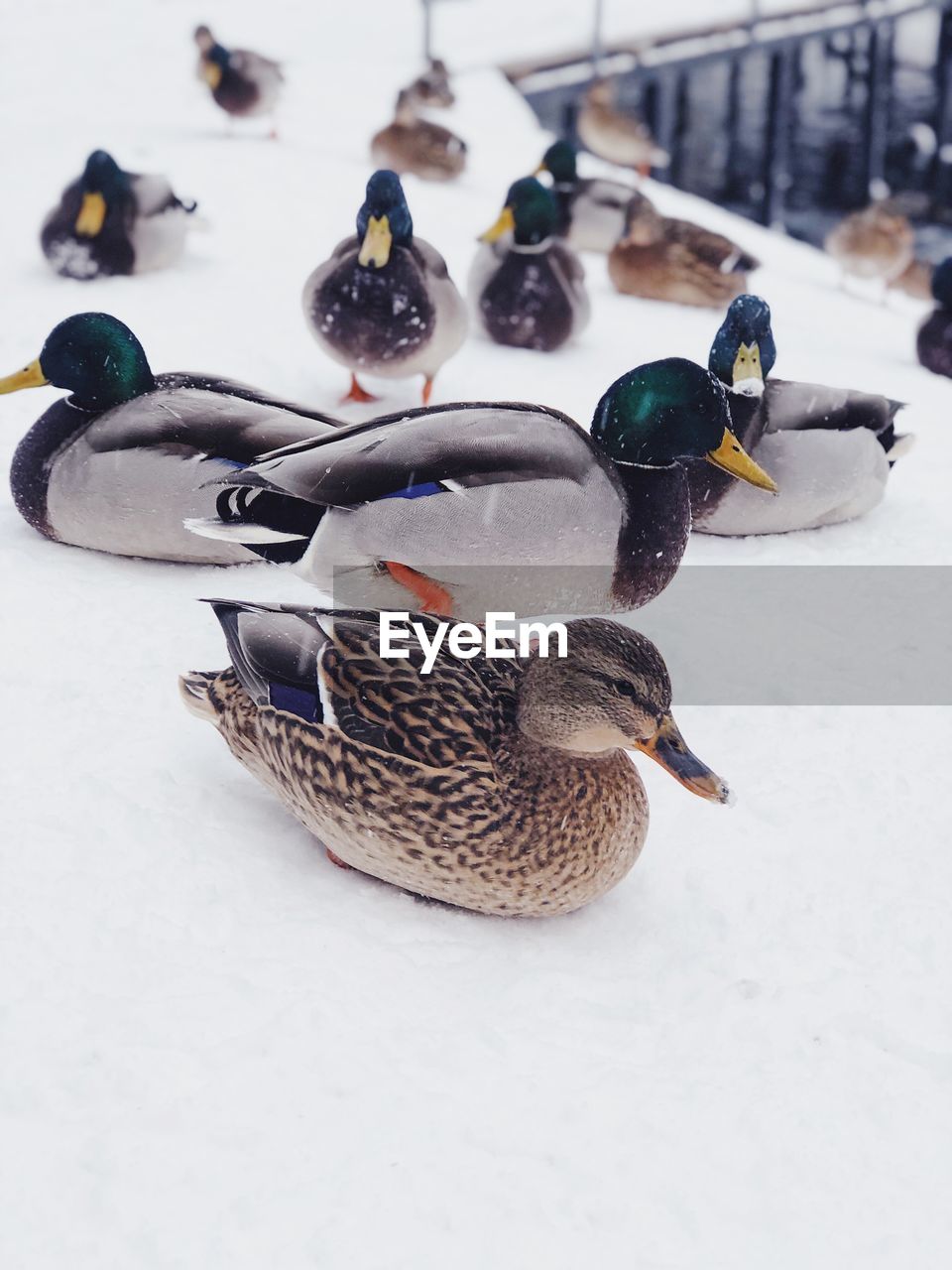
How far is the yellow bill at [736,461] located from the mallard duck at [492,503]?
0.39ft

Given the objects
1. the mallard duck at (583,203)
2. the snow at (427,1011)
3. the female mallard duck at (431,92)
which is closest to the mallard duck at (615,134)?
the female mallard duck at (431,92)

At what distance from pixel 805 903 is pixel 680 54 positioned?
15962 millimetres

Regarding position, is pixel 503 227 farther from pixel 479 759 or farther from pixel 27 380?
pixel 479 759

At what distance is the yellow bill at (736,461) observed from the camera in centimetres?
375

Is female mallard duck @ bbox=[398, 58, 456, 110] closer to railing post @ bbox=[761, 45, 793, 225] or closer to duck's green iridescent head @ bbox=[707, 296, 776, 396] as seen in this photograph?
railing post @ bbox=[761, 45, 793, 225]

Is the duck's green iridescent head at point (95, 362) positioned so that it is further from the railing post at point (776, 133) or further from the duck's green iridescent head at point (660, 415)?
the railing post at point (776, 133)

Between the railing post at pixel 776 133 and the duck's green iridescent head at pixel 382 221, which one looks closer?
the duck's green iridescent head at pixel 382 221

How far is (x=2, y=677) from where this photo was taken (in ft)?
10.2

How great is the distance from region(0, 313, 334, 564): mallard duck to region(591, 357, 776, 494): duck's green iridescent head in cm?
73

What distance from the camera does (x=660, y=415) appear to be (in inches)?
140

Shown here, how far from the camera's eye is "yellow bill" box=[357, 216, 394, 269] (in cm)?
490

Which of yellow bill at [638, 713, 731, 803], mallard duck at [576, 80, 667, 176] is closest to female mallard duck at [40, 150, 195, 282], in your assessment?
yellow bill at [638, 713, 731, 803]

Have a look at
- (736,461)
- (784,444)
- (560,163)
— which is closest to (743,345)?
(784,444)

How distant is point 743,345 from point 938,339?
3.09 metres
